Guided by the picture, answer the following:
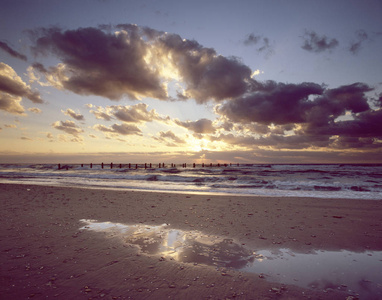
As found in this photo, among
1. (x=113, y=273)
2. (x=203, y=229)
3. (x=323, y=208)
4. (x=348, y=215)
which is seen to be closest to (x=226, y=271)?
(x=113, y=273)

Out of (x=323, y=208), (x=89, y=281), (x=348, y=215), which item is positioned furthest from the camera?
(x=323, y=208)

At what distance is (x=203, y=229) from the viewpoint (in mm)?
7012

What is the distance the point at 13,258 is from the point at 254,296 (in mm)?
4764

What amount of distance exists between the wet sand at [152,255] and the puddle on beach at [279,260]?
210 mm

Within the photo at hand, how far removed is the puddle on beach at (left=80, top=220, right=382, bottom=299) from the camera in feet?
12.4

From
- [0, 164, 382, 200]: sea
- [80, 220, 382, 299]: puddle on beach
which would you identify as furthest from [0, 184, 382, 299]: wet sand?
[0, 164, 382, 200]: sea

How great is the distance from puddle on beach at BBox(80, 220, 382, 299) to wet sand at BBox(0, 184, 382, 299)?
210 millimetres

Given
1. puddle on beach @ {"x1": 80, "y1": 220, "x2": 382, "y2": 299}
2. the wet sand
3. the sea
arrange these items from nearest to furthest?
1. the wet sand
2. puddle on beach @ {"x1": 80, "y1": 220, "x2": 382, "y2": 299}
3. the sea

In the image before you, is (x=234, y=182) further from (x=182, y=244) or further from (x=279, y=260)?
(x=279, y=260)

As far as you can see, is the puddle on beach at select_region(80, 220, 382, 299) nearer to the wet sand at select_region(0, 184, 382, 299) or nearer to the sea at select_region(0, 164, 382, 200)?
the wet sand at select_region(0, 184, 382, 299)

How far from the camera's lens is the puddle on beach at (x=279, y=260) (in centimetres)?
378

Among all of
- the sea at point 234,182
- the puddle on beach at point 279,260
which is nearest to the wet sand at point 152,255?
the puddle on beach at point 279,260

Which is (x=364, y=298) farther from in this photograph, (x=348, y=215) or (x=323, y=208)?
(x=323, y=208)

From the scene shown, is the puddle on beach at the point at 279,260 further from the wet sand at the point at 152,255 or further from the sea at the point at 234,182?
the sea at the point at 234,182
